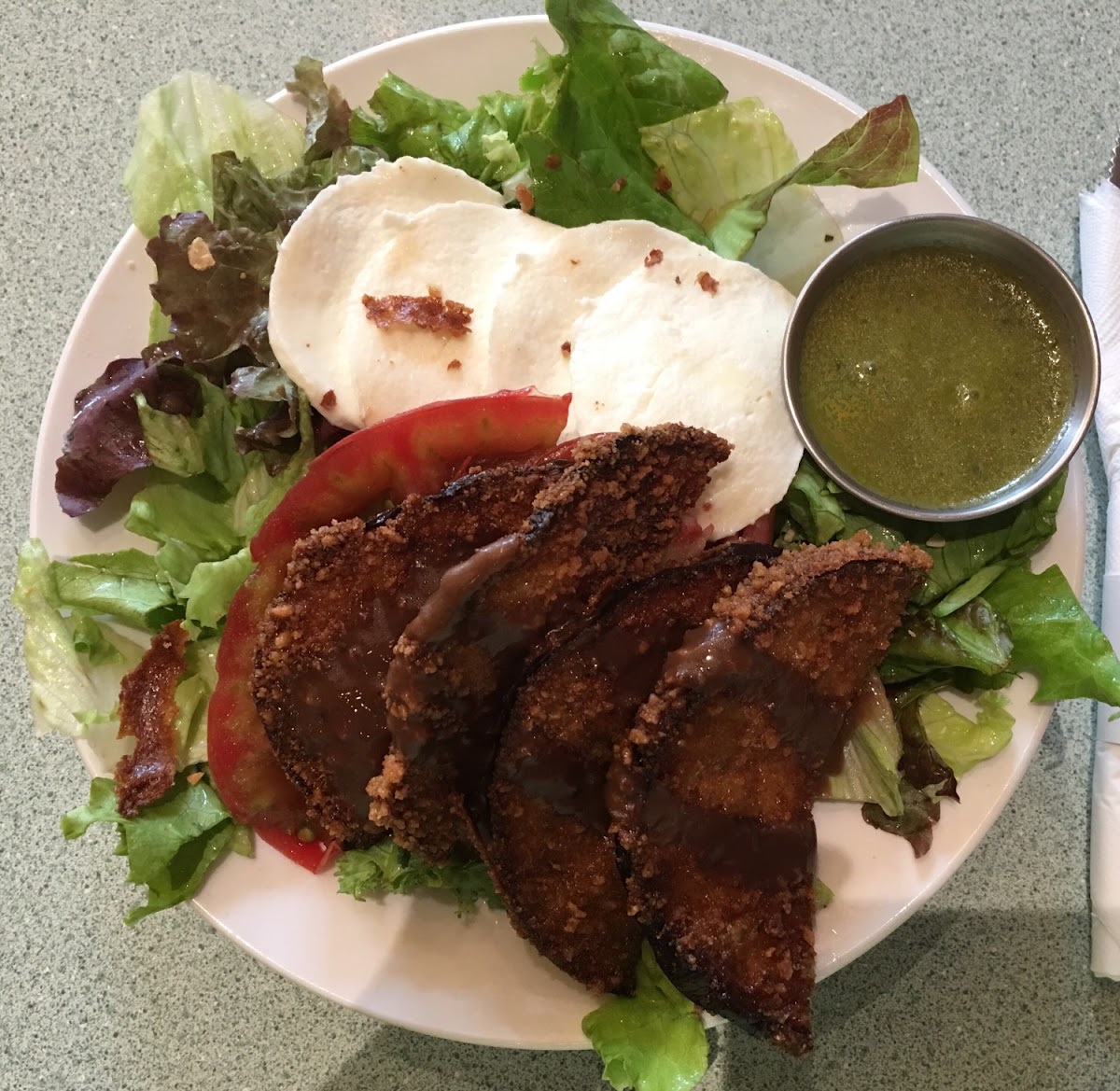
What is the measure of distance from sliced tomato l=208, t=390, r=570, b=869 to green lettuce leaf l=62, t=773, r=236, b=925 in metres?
0.08

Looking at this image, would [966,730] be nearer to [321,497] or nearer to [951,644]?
[951,644]

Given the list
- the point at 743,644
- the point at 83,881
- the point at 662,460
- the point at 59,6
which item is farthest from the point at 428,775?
the point at 59,6

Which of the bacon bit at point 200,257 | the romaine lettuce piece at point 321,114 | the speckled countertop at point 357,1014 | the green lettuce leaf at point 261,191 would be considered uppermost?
the romaine lettuce piece at point 321,114

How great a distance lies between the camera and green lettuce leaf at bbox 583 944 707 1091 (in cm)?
212

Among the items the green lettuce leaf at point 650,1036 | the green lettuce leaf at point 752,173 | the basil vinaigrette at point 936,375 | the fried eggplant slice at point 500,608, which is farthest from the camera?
the green lettuce leaf at point 752,173

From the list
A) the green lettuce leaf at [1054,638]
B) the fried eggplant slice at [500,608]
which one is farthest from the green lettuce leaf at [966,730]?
the fried eggplant slice at [500,608]

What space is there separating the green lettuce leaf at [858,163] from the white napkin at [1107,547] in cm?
86

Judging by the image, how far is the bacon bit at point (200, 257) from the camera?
8.18 ft

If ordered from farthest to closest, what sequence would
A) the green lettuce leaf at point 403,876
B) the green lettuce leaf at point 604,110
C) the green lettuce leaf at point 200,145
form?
the green lettuce leaf at point 200,145
the green lettuce leaf at point 604,110
the green lettuce leaf at point 403,876

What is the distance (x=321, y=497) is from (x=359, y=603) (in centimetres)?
33

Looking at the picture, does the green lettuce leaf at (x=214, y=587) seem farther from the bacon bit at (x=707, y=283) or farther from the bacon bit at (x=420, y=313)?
the bacon bit at (x=707, y=283)

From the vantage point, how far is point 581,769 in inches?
80.3

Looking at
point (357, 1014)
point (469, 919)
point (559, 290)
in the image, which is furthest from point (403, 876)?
point (559, 290)

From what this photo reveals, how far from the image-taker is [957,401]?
2.34 meters
